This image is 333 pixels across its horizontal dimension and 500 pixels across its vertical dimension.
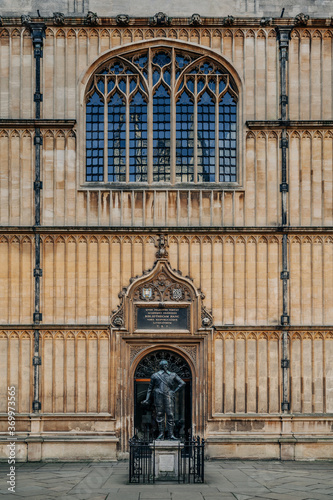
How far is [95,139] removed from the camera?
1952 cm

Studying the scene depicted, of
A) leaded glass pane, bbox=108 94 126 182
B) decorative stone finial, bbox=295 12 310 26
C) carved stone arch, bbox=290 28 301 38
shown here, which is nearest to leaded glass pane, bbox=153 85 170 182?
leaded glass pane, bbox=108 94 126 182

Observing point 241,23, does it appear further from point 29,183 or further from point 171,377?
point 171,377

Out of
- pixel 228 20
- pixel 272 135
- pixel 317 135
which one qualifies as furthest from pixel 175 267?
pixel 228 20

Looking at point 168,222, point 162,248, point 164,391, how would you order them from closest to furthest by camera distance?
1. point 164,391
2. point 162,248
3. point 168,222

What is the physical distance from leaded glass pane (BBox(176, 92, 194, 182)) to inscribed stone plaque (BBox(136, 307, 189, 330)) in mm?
4045

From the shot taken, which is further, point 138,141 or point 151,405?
point 138,141

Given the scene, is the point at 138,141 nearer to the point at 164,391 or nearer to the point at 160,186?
the point at 160,186

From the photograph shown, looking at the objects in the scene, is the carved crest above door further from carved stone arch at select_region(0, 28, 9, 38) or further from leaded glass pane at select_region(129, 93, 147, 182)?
carved stone arch at select_region(0, 28, 9, 38)

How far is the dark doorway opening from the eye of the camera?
1858 cm

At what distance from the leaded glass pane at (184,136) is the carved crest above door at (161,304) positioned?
231 centimetres

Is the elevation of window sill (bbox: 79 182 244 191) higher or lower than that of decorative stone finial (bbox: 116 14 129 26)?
lower

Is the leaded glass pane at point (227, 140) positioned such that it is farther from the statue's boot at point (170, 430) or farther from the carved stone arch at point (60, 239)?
the statue's boot at point (170, 430)

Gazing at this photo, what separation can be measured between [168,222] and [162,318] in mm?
2695

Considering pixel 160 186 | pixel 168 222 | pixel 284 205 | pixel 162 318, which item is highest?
pixel 160 186
